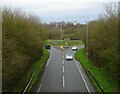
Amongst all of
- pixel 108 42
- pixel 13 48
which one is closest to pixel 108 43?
pixel 108 42

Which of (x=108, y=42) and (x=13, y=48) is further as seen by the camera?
(x=108, y=42)

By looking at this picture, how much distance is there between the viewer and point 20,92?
2886cm

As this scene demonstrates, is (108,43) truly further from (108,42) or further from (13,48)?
(13,48)

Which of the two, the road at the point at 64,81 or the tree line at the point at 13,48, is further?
the road at the point at 64,81

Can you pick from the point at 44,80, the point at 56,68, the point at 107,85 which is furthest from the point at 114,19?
the point at 56,68

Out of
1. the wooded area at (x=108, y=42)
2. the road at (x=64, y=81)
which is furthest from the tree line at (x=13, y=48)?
the wooded area at (x=108, y=42)

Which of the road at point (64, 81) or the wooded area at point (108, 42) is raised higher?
the wooded area at point (108, 42)

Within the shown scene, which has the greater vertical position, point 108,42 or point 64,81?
point 108,42

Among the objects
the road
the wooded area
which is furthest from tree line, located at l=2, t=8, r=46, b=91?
the wooded area

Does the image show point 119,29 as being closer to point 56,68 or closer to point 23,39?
point 23,39

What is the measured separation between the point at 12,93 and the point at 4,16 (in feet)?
43.4

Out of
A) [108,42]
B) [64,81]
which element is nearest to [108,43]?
[108,42]

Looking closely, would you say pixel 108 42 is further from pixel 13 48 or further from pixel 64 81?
pixel 13 48

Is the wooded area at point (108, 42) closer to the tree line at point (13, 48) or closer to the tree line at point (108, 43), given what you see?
the tree line at point (108, 43)
